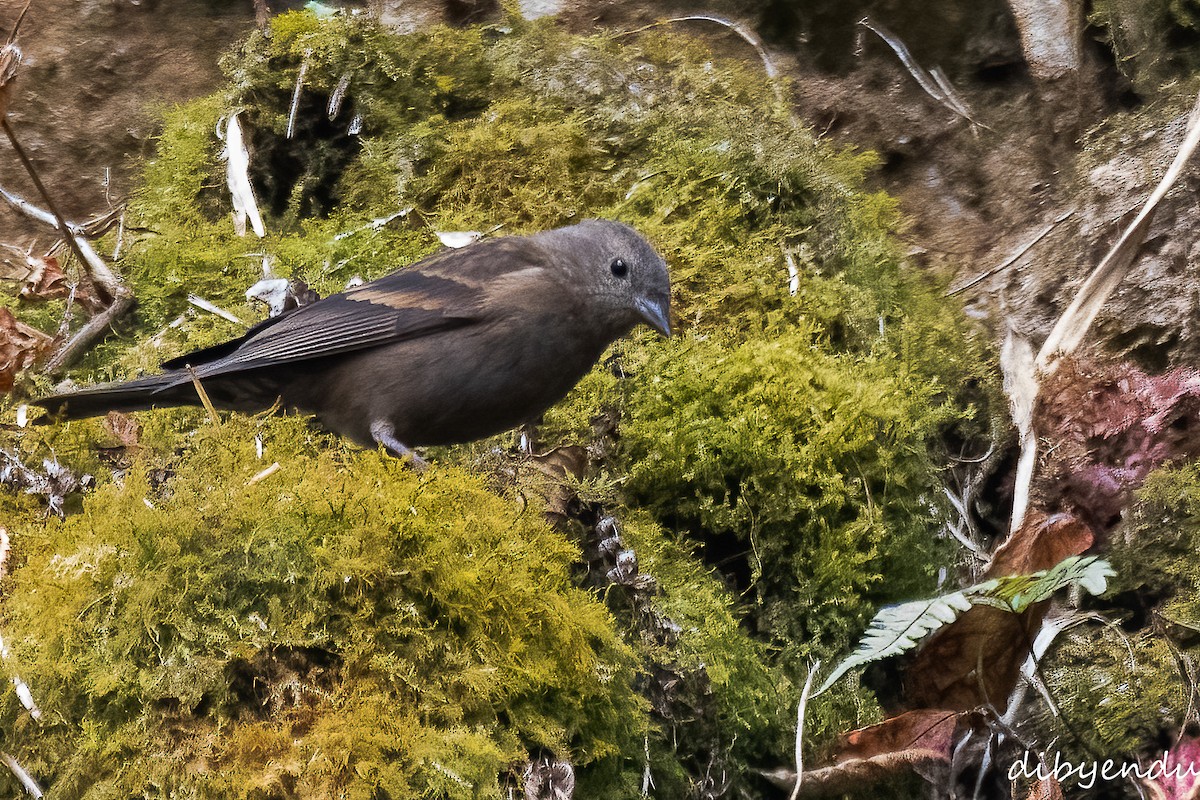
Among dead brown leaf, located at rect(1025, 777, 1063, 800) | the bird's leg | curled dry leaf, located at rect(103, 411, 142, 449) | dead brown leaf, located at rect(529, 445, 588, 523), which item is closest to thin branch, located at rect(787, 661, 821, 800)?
dead brown leaf, located at rect(1025, 777, 1063, 800)

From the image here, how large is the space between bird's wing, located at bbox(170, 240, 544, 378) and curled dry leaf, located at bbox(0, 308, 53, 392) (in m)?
1.03

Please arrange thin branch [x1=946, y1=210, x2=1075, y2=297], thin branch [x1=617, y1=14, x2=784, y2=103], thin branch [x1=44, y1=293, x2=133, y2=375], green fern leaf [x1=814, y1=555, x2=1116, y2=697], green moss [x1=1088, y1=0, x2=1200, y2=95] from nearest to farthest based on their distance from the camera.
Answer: green fern leaf [x1=814, y1=555, x2=1116, y2=697] < thin branch [x1=44, y1=293, x2=133, y2=375] < thin branch [x1=946, y1=210, x2=1075, y2=297] < green moss [x1=1088, y1=0, x2=1200, y2=95] < thin branch [x1=617, y1=14, x2=784, y2=103]

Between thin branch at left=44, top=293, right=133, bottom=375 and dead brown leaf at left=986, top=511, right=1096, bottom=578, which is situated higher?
dead brown leaf at left=986, top=511, right=1096, bottom=578

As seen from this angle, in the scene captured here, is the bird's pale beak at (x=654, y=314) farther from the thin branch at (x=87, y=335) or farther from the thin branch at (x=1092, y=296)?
the thin branch at (x=87, y=335)

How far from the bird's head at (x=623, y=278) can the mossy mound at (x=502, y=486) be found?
1.61 ft

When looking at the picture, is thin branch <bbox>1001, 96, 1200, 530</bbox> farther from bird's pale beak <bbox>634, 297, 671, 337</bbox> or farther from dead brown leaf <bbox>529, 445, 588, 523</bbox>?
dead brown leaf <bbox>529, 445, 588, 523</bbox>

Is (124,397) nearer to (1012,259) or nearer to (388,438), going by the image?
(388,438)

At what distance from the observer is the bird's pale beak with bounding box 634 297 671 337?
12.5 feet

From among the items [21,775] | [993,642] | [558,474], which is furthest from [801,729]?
[21,775]

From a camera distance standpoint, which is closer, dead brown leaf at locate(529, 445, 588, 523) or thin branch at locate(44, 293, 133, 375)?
dead brown leaf at locate(529, 445, 588, 523)

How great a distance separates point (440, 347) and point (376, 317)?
0.29 metres

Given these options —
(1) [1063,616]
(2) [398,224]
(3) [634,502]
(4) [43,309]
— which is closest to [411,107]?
(2) [398,224]

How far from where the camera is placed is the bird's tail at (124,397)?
3518 millimetres

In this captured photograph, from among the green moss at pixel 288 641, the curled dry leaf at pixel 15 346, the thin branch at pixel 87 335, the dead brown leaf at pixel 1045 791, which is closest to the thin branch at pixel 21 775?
the green moss at pixel 288 641
